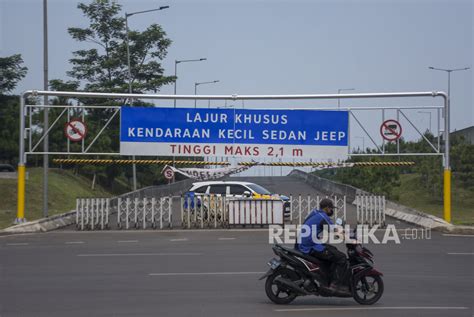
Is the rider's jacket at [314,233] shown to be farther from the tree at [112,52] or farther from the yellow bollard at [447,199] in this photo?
the tree at [112,52]

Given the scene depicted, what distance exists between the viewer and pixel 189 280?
1536 cm

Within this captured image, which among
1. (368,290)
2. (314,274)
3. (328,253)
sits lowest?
(368,290)

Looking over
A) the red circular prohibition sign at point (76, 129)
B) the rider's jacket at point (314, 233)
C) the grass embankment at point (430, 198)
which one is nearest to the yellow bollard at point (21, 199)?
the red circular prohibition sign at point (76, 129)

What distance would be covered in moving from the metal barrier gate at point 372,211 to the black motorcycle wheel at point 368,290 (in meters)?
16.8

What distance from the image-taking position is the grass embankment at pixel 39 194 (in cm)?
3594

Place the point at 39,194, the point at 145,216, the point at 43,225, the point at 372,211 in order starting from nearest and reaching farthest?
the point at 43,225 < the point at 145,216 < the point at 372,211 < the point at 39,194

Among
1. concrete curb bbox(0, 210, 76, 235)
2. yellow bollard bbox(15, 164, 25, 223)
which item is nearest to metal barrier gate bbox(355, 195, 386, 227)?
concrete curb bbox(0, 210, 76, 235)

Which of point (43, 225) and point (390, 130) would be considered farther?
point (390, 130)

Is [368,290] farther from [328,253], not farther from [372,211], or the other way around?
[372,211]

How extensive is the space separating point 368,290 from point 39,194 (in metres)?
30.1

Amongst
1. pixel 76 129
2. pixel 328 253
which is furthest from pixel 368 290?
pixel 76 129

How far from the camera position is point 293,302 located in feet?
42.4

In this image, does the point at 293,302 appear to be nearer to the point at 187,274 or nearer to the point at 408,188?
the point at 187,274

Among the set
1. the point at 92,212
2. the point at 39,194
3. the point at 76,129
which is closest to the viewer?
the point at 92,212
